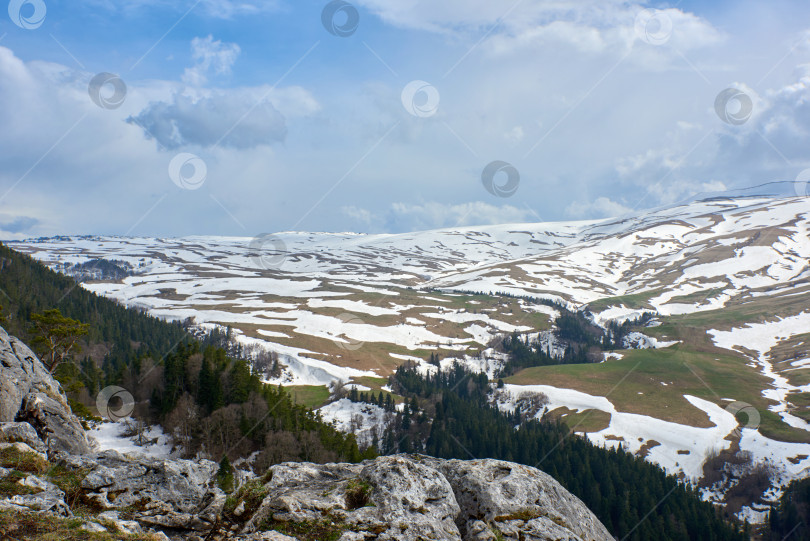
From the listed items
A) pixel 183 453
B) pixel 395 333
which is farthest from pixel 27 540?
pixel 395 333

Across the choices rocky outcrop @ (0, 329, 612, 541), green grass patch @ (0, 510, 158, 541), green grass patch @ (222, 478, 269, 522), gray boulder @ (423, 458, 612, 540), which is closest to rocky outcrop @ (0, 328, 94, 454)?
rocky outcrop @ (0, 329, 612, 541)

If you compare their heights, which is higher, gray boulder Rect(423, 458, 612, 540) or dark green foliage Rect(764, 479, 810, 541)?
gray boulder Rect(423, 458, 612, 540)

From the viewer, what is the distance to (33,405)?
91.5 feet

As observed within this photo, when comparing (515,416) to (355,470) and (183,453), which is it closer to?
(183,453)

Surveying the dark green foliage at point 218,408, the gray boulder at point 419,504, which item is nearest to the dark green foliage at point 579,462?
the dark green foliage at point 218,408

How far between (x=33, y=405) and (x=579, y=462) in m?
90.3

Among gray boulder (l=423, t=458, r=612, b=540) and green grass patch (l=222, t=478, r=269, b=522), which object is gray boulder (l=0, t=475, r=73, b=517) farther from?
gray boulder (l=423, t=458, r=612, b=540)

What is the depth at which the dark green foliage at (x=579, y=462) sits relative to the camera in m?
76.6

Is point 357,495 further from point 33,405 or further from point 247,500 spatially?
point 33,405

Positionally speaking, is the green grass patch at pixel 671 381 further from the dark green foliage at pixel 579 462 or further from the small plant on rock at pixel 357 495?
the small plant on rock at pixel 357 495

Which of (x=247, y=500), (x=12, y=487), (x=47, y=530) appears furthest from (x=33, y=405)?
(x=247, y=500)

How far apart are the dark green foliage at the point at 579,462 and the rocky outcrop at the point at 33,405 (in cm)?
6984

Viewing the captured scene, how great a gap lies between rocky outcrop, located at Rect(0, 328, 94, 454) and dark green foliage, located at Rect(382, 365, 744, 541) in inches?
2750

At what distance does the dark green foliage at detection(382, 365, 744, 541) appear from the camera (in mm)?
76625
